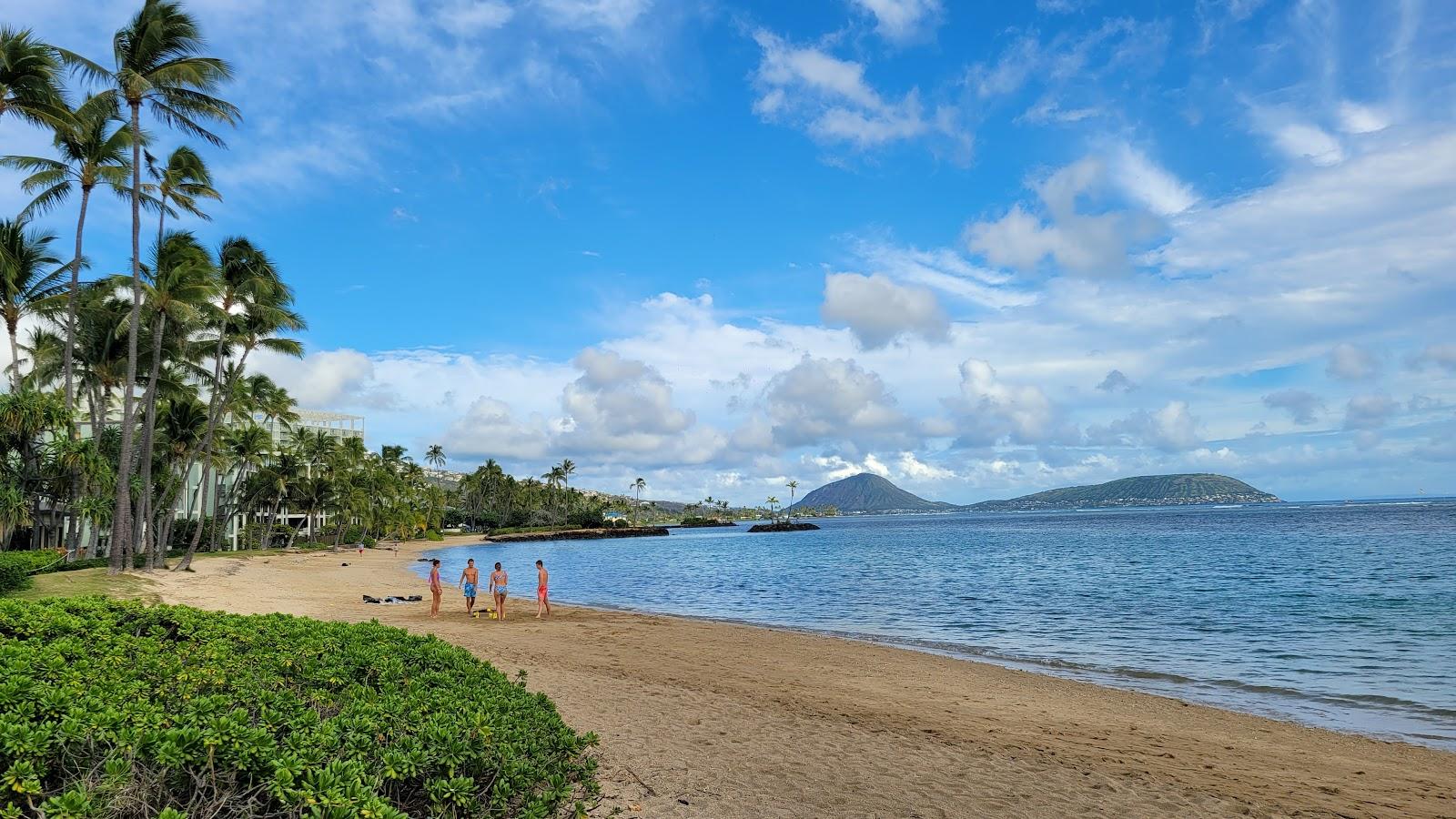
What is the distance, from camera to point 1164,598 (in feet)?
95.3

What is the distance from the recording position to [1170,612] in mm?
25531

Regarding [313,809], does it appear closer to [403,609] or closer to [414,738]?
[414,738]

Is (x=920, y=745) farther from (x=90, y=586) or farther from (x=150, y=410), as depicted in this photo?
(x=150, y=410)

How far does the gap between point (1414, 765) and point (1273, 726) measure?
1983mm

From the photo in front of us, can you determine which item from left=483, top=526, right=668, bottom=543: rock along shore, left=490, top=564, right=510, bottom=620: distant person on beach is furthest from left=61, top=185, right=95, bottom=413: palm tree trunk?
left=483, top=526, right=668, bottom=543: rock along shore

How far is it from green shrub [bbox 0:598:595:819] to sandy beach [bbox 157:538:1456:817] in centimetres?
178

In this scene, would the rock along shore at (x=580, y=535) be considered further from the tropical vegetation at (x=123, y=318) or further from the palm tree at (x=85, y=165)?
the palm tree at (x=85, y=165)

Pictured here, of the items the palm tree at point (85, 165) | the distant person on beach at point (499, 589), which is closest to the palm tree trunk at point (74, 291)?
the palm tree at point (85, 165)

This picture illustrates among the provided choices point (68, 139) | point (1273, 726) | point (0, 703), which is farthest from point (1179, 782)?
point (68, 139)

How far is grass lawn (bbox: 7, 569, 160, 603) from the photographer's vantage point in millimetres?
19078

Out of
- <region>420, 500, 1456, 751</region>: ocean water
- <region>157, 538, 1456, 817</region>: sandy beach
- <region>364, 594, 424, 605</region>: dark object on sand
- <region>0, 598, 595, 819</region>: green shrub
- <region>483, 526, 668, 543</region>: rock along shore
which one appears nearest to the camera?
<region>0, 598, 595, 819</region>: green shrub

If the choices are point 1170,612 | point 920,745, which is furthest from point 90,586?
point 1170,612

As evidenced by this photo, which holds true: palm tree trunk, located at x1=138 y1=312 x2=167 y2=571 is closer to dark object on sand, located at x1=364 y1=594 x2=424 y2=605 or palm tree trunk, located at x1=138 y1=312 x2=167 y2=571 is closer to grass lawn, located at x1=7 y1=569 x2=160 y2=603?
grass lawn, located at x1=7 y1=569 x2=160 y2=603

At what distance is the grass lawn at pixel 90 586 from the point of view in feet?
62.6
